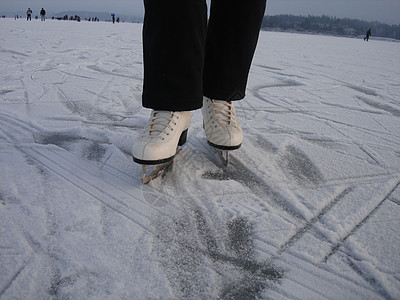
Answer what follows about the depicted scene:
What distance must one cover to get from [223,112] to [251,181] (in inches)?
13.6

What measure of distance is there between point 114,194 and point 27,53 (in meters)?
3.93

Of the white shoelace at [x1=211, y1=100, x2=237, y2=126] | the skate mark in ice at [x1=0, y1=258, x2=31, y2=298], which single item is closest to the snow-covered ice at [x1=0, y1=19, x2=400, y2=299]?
the skate mark in ice at [x1=0, y1=258, x2=31, y2=298]

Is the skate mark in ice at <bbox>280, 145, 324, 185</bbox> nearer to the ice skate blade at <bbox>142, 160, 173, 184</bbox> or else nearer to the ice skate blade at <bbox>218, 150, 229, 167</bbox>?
the ice skate blade at <bbox>218, 150, 229, 167</bbox>

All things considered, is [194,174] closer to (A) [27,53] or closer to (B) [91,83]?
(B) [91,83]

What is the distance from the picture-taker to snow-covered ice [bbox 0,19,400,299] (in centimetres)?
67

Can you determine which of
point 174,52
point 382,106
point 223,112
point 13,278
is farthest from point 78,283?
point 382,106

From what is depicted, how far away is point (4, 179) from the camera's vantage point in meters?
1.01

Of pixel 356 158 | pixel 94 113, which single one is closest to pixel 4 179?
pixel 94 113

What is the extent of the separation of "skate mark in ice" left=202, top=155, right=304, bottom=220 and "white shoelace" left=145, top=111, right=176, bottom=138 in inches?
9.7

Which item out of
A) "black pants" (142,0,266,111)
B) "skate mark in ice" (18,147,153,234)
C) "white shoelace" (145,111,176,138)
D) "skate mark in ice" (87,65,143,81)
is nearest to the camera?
"skate mark in ice" (18,147,153,234)

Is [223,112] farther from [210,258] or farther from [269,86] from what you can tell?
[269,86]

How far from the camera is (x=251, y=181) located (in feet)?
3.63

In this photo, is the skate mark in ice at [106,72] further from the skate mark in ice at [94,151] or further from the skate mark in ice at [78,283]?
the skate mark in ice at [78,283]

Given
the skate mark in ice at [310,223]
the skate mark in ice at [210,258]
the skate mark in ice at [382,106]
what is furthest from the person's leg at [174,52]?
the skate mark in ice at [382,106]
